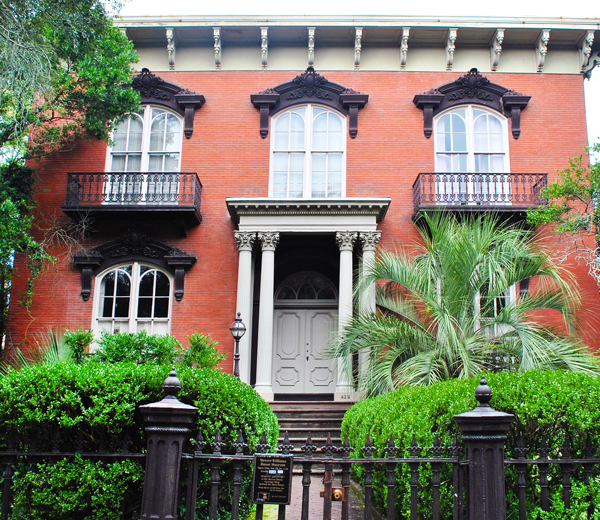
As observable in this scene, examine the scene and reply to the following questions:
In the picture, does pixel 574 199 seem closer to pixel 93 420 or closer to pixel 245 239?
pixel 245 239

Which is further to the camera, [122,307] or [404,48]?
[404,48]

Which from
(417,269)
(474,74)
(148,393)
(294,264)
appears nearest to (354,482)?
(417,269)

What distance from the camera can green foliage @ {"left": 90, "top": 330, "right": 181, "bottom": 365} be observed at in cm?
952

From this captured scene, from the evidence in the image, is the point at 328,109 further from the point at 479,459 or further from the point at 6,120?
the point at 479,459

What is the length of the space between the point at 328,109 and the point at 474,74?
13.5ft

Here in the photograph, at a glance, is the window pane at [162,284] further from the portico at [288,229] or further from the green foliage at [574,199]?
the green foliage at [574,199]

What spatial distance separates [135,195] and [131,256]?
1.59m

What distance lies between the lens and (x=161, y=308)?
15.8 meters

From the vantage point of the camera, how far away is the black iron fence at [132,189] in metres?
15.5

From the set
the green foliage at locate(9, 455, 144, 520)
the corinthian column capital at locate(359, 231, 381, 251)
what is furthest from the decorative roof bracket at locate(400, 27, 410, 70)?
the green foliage at locate(9, 455, 144, 520)

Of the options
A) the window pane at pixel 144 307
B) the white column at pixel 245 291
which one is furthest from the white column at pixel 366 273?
the window pane at pixel 144 307

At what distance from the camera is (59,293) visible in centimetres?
1572

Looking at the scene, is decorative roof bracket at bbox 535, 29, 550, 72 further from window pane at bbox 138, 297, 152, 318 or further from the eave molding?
window pane at bbox 138, 297, 152, 318

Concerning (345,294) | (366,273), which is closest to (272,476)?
(366,273)
